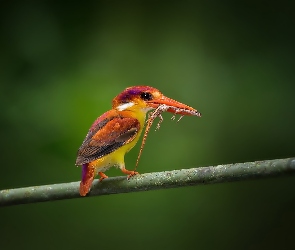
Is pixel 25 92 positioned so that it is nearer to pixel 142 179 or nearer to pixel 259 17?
pixel 259 17

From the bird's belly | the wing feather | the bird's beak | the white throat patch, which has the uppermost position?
the bird's beak

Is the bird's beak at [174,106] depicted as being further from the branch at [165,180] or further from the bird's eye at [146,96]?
the branch at [165,180]

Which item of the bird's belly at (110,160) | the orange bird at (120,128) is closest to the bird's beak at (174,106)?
the orange bird at (120,128)

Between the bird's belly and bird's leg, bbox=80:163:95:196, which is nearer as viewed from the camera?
bird's leg, bbox=80:163:95:196

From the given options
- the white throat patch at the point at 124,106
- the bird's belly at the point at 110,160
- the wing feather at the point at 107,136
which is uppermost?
the white throat patch at the point at 124,106

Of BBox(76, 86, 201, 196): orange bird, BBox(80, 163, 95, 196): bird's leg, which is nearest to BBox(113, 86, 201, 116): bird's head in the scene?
BBox(76, 86, 201, 196): orange bird

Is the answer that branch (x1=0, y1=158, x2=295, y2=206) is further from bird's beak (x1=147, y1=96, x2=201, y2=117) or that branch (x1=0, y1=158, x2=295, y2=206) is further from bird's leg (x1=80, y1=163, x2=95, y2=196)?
bird's beak (x1=147, y1=96, x2=201, y2=117)

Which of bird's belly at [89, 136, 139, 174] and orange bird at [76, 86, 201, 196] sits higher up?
orange bird at [76, 86, 201, 196]
